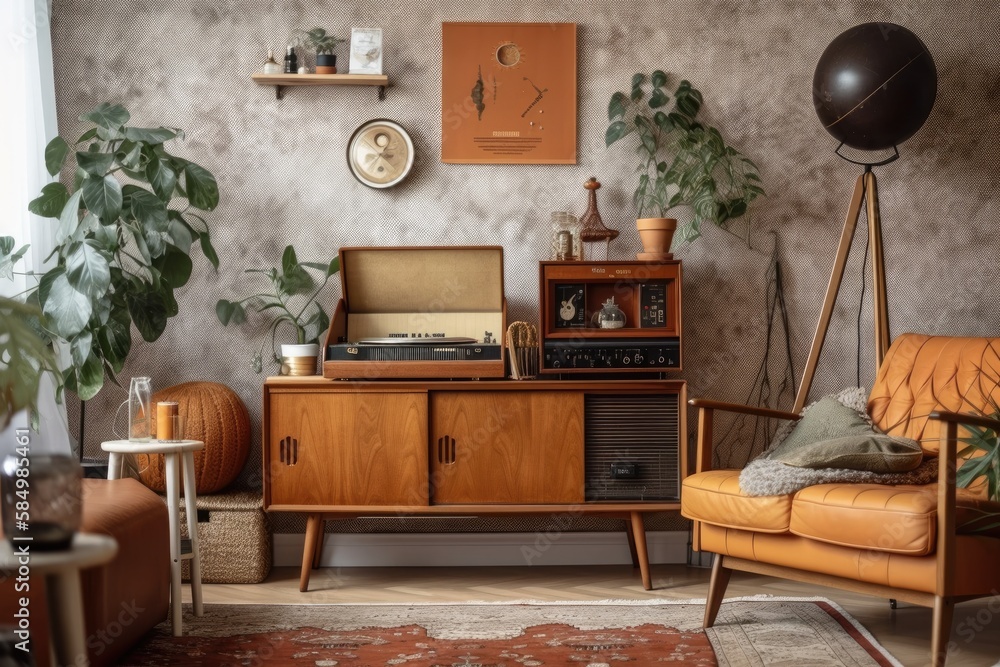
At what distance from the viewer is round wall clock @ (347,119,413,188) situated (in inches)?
143

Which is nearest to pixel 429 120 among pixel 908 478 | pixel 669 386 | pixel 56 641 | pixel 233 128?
pixel 233 128

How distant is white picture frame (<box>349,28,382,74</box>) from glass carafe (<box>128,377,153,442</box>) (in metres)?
1.61

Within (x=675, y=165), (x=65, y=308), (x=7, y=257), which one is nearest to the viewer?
(x=65, y=308)

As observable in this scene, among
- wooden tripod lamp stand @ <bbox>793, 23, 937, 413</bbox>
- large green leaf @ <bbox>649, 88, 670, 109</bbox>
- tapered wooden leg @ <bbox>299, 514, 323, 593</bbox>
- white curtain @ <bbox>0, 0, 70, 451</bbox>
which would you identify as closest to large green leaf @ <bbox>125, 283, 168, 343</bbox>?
white curtain @ <bbox>0, 0, 70, 451</bbox>

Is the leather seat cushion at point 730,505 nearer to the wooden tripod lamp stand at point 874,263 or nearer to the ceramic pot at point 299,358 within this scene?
the wooden tripod lamp stand at point 874,263

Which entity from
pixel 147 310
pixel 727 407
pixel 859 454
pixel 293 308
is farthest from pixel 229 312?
pixel 859 454

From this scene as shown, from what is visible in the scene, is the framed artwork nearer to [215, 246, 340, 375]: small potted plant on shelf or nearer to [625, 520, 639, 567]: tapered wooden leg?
[215, 246, 340, 375]: small potted plant on shelf

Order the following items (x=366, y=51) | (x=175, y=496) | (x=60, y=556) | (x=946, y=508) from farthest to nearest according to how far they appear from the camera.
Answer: (x=366, y=51)
(x=175, y=496)
(x=946, y=508)
(x=60, y=556)

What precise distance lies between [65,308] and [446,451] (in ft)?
4.46

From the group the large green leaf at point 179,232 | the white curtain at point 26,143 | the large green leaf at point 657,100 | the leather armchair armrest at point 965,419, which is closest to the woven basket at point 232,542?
the white curtain at point 26,143

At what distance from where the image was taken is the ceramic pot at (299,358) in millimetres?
3406

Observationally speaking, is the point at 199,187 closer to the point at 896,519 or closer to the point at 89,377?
the point at 89,377

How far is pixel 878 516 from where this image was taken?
2223mm

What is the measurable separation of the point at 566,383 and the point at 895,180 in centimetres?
168
